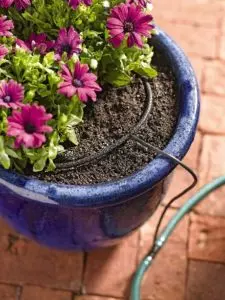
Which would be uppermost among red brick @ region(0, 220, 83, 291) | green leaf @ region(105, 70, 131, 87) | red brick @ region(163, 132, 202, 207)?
green leaf @ region(105, 70, 131, 87)

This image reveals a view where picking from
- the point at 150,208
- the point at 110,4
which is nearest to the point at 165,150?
the point at 150,208

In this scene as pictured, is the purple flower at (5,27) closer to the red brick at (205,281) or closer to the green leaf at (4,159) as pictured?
the green leaf at (4,159)

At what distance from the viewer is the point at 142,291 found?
4.63 feet

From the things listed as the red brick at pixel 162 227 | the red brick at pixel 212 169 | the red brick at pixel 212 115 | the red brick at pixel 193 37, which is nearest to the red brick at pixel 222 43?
the red brick at pixel 193 37

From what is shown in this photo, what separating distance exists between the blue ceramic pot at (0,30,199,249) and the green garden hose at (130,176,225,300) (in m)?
0.15

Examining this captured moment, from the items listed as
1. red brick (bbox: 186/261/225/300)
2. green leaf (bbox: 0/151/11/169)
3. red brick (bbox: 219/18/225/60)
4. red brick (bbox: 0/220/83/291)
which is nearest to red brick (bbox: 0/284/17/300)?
red brick (bbox: 0/220/83/291)

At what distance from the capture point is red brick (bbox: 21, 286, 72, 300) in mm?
1390

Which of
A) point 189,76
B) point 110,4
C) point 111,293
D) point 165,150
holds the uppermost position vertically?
point 110,4

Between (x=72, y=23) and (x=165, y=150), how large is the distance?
29 cm

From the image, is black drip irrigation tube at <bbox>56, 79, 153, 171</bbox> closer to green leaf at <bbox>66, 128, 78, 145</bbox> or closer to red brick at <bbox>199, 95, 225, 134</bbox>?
green leaf at <bbox>66, 128, 78, 145</bbox>

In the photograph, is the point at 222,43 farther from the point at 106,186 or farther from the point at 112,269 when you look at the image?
the point at 106,186

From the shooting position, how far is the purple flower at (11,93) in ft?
3.20

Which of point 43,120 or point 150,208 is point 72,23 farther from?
point 150,208

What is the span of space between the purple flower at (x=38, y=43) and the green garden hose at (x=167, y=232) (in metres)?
0.57
